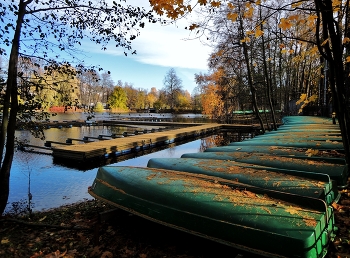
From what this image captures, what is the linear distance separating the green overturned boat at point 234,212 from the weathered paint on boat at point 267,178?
1.29ft

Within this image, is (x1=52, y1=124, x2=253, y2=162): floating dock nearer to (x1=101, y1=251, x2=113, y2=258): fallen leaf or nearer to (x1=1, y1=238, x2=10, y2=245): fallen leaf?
(x1=1, y1=238, x2=10, y2=245): fallen leaf

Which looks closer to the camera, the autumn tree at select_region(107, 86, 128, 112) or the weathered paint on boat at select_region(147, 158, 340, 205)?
the weathered paint on boat at select_region(147, 158, 340, 205)

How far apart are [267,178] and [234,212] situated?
4.22 feet

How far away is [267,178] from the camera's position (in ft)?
13.0

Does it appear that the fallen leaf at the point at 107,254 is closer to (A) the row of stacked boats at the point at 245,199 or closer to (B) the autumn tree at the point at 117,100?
(A) the row of stacked boats at the point at 245,199

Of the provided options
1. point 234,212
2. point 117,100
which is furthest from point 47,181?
point 117,100

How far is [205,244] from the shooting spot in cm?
376

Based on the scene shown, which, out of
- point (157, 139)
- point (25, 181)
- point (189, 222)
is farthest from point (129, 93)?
point (189, 222)

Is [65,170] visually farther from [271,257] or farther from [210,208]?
[271,257]

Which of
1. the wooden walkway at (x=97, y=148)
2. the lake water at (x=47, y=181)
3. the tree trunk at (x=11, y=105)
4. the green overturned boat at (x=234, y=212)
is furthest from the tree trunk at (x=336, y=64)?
the wooden walkway at (x=97, y=148)

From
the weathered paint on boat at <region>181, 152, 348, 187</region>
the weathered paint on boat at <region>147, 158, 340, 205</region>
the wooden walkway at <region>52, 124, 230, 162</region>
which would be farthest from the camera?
the wooden walkway at <region>52, 124, 230, 162</region>

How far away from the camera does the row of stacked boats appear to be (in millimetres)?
2586

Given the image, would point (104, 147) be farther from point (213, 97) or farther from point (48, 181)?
point (213, 97)

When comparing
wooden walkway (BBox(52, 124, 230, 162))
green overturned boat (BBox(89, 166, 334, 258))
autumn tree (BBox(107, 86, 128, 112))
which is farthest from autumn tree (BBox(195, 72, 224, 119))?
autumn tree (BBox(107, 86, 128, 112))
